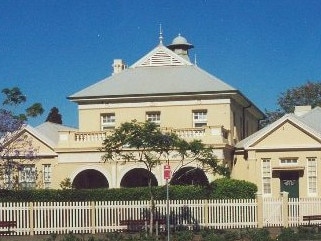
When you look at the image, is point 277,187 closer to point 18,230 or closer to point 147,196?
point 147,196

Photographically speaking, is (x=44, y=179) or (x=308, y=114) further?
(x=308, y=114)

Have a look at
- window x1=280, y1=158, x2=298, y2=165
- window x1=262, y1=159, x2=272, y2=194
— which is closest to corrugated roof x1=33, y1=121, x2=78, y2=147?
window x1=262, y1=159, x2=272, y2=194

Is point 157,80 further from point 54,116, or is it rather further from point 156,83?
point 54,116

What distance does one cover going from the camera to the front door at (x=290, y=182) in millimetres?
40031

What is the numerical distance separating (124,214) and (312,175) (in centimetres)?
1233

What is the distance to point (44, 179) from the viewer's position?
41.0 meters

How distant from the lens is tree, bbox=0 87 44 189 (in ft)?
123

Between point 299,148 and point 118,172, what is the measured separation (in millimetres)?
9699

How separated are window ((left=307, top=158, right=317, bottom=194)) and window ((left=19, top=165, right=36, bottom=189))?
48.9 feet

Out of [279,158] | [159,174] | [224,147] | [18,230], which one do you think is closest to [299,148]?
[279,158]

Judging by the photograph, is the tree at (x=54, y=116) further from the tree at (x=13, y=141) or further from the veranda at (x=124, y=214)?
the veranda at (x=124, y=214)

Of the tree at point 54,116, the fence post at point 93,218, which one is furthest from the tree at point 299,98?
the fence post at point 93,218

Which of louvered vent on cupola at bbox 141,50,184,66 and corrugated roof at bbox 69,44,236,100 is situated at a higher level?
louvered vent on cupola at bbox 141,50,184,66

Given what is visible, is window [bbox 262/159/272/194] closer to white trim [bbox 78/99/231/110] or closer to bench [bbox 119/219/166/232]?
white trim [bbox 78/99/231/110]
